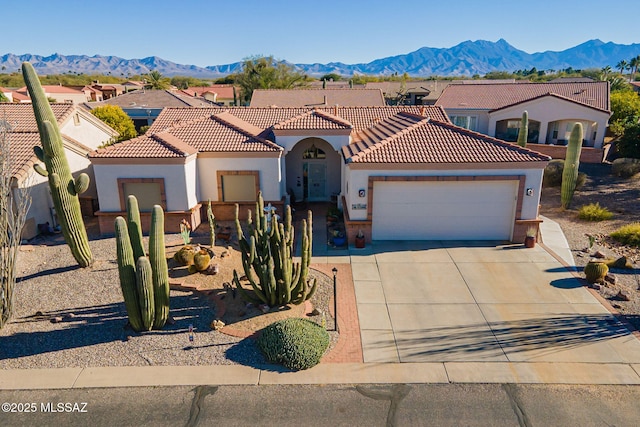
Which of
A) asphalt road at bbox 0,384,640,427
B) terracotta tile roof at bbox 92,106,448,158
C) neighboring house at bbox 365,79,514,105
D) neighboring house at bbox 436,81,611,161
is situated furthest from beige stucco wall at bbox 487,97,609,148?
asphalt road at bbox 0,384,640,427

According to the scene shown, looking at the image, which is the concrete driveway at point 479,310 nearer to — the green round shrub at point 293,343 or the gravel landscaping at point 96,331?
the green round shrub at point 293,343

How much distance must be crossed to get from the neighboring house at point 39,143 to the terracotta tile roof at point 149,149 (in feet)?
10.2

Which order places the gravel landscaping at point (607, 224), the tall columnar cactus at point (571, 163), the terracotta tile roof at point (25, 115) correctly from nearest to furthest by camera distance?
the gravel landscaping at point (607, 224) < the tall columnar cactus at point (571, 163) < the terracotta tile roof at point (25, 115)

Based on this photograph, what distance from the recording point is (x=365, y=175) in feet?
57.5

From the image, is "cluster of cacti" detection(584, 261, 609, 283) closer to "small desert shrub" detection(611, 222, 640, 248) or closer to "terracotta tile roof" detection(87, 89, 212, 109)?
"small desert shrub" detection(611, 222, 640, 248)

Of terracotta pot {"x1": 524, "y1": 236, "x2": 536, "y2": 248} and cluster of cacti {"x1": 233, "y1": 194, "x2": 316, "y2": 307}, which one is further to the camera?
terracotta pot {"x1": 524, "y1": 236, "x2": 536, "y2": 248}

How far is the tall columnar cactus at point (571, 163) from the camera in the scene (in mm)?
21812

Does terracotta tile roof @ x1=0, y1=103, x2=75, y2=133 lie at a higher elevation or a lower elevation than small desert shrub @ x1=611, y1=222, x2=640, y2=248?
higher

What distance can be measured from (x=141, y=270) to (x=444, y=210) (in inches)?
477

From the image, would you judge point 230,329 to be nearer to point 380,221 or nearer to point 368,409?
point 368,409

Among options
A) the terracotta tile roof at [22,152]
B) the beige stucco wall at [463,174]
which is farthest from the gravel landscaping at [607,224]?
the terracotta tile roof at [22,152]

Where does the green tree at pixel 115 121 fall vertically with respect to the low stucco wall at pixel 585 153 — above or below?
above

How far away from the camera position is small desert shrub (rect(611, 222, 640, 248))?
698 inches

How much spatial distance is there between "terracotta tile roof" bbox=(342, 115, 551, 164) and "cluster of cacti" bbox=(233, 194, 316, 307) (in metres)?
5.98
